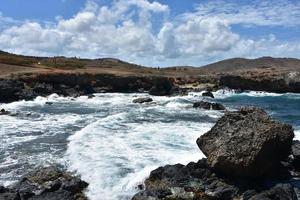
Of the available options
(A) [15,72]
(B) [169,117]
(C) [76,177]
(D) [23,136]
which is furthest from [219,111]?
(A) [15,72]

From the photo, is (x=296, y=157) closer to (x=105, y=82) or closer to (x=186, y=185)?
(x=186, y=185)

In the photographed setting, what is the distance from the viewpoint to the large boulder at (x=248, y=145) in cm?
1831

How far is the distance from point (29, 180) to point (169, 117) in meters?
23.4

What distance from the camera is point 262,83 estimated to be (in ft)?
293

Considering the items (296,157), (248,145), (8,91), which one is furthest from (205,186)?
(8,91)

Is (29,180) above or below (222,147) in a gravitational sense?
below

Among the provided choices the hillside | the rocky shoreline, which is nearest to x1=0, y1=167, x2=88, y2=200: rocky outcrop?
the rocky shoreline

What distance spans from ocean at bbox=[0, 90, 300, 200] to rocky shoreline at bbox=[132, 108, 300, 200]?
1.76 metres

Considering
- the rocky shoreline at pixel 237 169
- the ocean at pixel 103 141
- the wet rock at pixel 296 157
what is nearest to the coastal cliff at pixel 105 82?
the ocean at pixel 103 141

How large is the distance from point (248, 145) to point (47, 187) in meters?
8.03

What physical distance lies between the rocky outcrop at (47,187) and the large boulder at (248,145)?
549 cm

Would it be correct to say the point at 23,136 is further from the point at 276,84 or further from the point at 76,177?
the point at 276,84

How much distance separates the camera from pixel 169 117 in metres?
42.2

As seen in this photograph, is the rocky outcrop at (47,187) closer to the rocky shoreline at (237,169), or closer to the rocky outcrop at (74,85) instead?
the rocky shoreline at (237,169)
